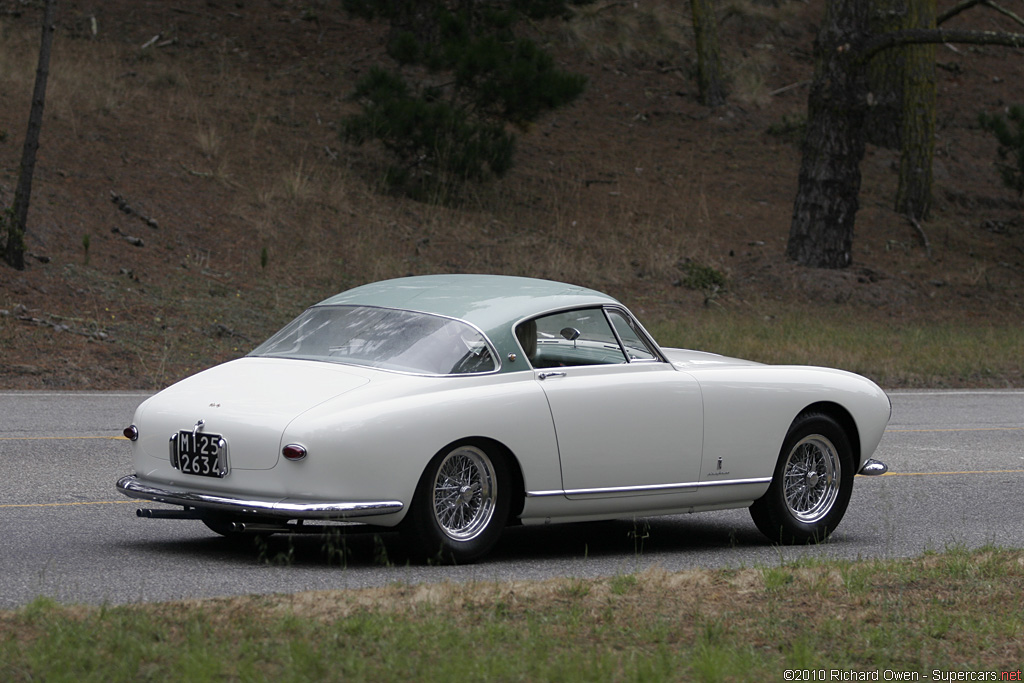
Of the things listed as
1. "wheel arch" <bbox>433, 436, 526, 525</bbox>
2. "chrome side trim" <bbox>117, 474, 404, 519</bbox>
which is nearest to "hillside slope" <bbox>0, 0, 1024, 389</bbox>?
"chrome side trim" <bbox>117, 474, 404, 519</bbox>

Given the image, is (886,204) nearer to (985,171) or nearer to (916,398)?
(985,171)

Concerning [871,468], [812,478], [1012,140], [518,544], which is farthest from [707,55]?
[518,544]

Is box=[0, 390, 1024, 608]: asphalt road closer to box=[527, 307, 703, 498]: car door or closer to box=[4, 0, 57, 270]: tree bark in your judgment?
box=[527, 307, 703, 498]: car door

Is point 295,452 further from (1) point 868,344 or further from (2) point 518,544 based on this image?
(1) point 868,344

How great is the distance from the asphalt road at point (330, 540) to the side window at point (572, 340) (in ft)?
3.54

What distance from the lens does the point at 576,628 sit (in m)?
5.09

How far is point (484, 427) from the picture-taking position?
6.66 meters

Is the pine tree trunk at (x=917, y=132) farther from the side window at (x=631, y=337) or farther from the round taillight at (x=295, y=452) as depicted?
the round taillight at (x=295, y=452)

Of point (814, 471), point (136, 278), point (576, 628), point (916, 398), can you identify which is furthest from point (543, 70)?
point (576, 628)

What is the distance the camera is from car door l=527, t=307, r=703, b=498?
279 inches

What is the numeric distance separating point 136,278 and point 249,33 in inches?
580

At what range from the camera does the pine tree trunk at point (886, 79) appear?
29797mm

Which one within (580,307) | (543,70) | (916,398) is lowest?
(916,398)

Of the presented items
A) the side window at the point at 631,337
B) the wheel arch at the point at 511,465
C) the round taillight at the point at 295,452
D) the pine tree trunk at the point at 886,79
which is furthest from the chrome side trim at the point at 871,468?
the pine tree trunk at the point at 886,79
